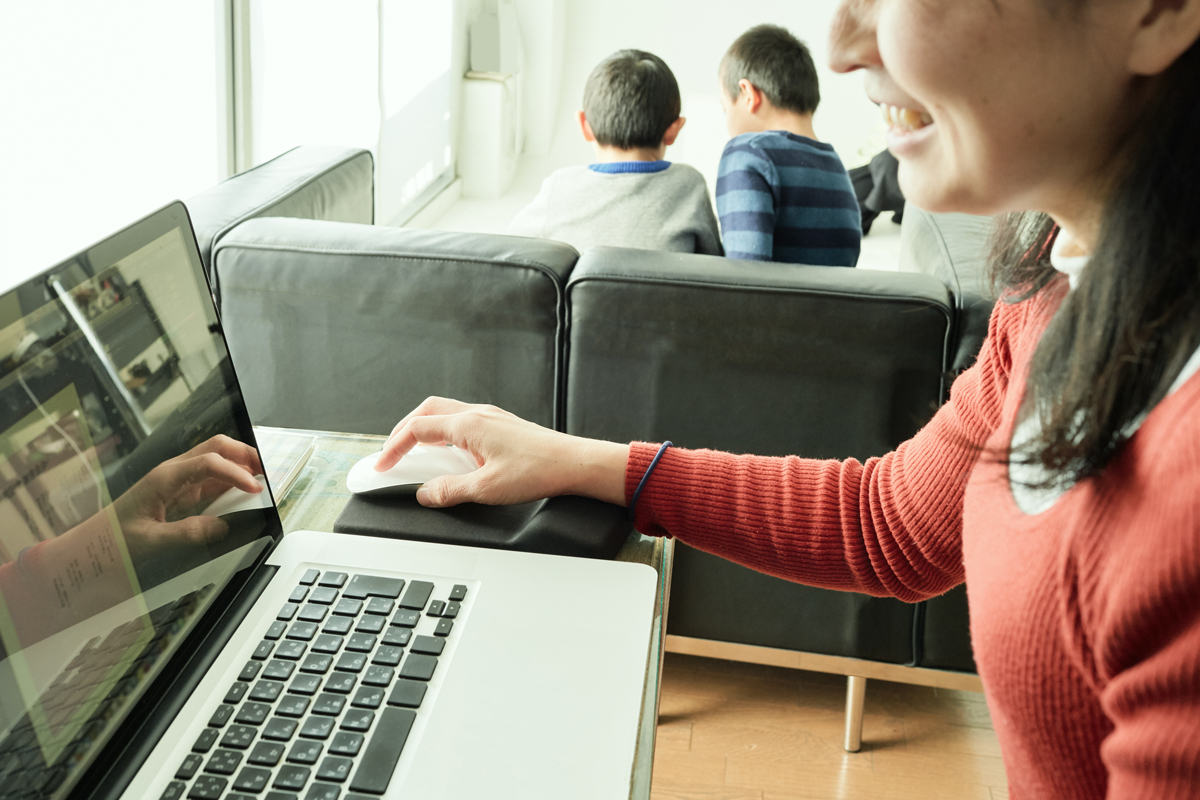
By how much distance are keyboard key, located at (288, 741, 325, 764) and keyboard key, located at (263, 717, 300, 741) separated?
0.03 feet

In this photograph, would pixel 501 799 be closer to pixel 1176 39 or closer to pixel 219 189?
pixel 1176 39

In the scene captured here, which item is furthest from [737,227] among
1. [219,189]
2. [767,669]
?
[219,189]

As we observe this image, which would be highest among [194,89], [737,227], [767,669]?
[194,89]

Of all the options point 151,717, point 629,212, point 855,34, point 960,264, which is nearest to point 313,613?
point 151,717

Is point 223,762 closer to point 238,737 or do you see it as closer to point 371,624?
point 238,737

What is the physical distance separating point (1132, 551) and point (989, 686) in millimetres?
160

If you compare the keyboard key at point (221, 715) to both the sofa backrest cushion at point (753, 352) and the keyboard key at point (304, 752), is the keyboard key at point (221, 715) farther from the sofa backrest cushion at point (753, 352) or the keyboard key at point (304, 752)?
the sofa backrest cushion at point (753, 352)

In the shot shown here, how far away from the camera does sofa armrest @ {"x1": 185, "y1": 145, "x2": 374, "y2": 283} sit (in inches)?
58.2

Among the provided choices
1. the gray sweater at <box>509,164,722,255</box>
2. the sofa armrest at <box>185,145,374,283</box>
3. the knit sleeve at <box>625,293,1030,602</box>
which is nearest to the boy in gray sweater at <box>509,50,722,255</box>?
the gray sweater at <box>509,164,722,255</box>

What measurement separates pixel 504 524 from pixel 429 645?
16 cm

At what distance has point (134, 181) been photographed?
1938mm

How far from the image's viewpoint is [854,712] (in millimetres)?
1516

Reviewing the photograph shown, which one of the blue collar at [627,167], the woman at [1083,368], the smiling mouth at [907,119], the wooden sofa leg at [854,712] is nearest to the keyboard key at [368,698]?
the woman at [1083,368]

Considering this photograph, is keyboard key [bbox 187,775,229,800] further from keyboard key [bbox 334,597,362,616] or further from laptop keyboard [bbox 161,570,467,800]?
keyboard key [bbox 334,597,362,616]
